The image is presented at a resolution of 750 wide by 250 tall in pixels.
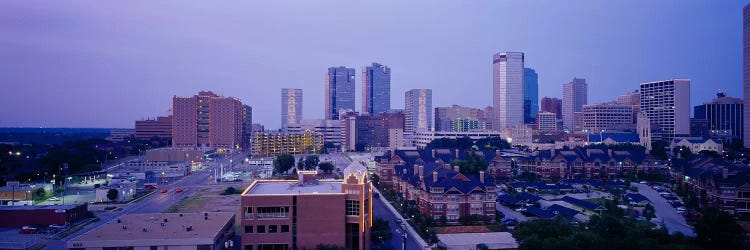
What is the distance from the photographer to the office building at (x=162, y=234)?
56.5 feet

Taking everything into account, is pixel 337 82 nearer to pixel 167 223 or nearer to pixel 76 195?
pixel 76 195

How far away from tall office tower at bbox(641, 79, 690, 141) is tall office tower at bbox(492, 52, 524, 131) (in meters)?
24.5

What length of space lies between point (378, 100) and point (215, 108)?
7585 cm

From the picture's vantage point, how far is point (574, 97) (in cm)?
15450

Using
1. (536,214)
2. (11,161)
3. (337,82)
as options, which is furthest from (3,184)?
A: (337,82)

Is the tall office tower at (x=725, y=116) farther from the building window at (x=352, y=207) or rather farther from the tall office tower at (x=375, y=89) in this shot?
the building window at (x=352, y=207)

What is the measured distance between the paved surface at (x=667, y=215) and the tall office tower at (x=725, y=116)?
203 ft

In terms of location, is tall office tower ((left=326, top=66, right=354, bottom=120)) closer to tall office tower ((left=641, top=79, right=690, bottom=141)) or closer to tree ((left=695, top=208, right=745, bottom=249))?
tall office tower ((left=641, top=79, right=690, bottom=141))

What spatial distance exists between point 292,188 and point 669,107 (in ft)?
266

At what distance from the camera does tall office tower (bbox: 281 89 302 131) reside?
160 m

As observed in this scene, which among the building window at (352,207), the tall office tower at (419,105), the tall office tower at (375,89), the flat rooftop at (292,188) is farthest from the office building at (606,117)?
the building window at (352,207)

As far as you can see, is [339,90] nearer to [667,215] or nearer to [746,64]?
[746,64]

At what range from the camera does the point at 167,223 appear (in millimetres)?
19641

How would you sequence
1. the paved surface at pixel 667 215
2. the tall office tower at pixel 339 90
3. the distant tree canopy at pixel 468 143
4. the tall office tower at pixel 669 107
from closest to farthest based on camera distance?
the paved surface at pixel 667 215, the distant tree canopy at pixel 468 143, the tall office tower at pixel 669 107, the tall office tower at pixel 339 90
